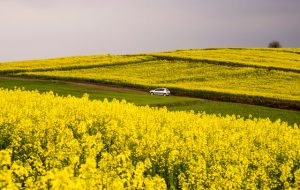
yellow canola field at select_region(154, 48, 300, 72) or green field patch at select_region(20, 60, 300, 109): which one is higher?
yellow canola field at select_region(154, 48, 300, 72)

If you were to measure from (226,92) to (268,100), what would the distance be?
4.44 meters

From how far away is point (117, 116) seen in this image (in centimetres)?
2355

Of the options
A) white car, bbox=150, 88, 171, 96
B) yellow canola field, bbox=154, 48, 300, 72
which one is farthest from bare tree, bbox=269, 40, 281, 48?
white car, bbox=150, 88, 171, 96

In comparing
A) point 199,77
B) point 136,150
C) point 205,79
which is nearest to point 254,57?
point 199,77

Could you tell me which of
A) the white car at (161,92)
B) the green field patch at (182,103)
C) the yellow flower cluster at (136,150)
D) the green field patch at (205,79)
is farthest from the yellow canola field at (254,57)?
Answer: the yellow flower cluster at (136,150)

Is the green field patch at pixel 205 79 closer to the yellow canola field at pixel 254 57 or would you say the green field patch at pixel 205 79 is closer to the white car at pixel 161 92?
the white car at pixel 161 92

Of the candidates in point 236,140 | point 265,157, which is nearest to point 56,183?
point 265,157

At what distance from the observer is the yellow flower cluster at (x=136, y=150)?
35.0 ft

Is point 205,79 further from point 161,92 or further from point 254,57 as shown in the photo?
point 254,57

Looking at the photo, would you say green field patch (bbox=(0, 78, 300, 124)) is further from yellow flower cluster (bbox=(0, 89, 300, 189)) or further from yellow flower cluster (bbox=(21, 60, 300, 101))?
yellow flower cluster (bbox=(0, 89, 300, 189))

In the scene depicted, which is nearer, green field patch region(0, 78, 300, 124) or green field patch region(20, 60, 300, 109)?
green field patch region(0, 78, 300, 124)

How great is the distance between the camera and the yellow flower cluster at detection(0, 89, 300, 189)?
1068cm

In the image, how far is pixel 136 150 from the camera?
16500mm

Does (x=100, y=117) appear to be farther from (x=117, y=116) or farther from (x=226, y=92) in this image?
(x=226, y=92)
